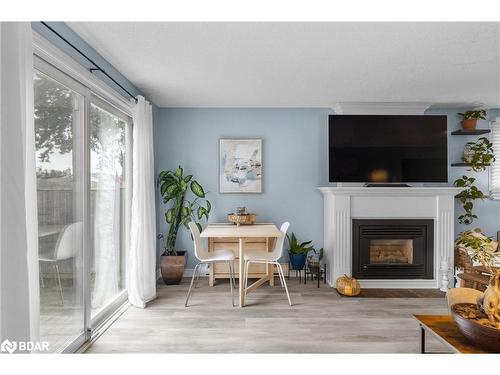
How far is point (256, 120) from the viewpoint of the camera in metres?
4.38

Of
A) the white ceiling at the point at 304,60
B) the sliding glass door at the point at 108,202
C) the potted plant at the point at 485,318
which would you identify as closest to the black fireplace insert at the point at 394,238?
the white ceiling at the point at 304,60

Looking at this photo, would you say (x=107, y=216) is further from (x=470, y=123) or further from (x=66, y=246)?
(x=470, y=123)

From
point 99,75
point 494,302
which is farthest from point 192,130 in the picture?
point 494,302

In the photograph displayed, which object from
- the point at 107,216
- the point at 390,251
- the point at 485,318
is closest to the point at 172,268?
the point at 107,216

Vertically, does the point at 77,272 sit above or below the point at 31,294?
below

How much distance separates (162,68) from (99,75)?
55 cm

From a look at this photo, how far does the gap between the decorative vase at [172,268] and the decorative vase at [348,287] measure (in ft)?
6.41

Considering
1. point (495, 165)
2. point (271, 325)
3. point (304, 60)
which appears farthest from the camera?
point (495, 165)

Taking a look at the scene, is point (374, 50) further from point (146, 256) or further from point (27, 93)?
point (146, 256)

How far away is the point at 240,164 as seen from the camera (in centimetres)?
434

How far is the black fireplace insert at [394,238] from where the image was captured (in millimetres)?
3980

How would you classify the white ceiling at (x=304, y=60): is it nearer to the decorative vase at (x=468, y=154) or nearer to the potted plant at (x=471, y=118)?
the potted plant at (x=471, y=118)

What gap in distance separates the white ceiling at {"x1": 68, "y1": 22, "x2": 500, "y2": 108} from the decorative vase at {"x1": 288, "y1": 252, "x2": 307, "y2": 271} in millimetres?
2037

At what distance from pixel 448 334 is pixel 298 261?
2.61m
